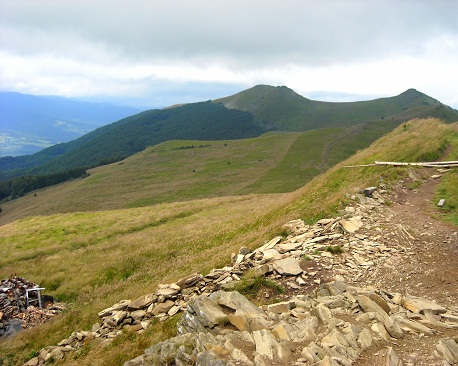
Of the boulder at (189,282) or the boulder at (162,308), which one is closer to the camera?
the boulder at (162,308)

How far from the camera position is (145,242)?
35.8m

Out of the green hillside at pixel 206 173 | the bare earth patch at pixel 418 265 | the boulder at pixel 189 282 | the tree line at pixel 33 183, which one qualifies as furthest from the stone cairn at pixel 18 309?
the tree line at pixel 33 183

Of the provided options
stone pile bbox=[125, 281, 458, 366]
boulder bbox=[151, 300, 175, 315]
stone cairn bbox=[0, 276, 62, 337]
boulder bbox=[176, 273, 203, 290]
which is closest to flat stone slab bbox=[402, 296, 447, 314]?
stone pile bbox=[125, 281, 458, 366]

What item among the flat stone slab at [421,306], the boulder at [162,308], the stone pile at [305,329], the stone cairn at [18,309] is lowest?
the stone cairn at [18,309]

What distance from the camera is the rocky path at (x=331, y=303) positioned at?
8.30 meters

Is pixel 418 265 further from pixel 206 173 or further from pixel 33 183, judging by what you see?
pixel 33 183

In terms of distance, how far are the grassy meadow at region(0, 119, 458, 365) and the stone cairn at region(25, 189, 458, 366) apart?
7.09 feet

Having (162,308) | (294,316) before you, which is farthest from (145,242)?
(294,316)

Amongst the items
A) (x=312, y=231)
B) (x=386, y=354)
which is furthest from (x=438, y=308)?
(x=312, y=231)

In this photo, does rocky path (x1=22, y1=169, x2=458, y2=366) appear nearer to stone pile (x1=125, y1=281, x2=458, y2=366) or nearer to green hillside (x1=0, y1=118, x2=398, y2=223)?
stone pile (x1=125, y1=281, x2=458, y2=366)

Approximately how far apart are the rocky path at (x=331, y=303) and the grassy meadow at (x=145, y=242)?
71.9 inches

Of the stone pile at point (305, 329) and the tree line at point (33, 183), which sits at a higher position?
the stone pile at point (305, 329)

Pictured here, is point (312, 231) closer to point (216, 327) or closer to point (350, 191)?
point (350, 191)

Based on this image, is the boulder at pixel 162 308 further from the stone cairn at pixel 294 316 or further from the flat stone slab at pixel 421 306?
the flat stone slab at pixel 421 306
